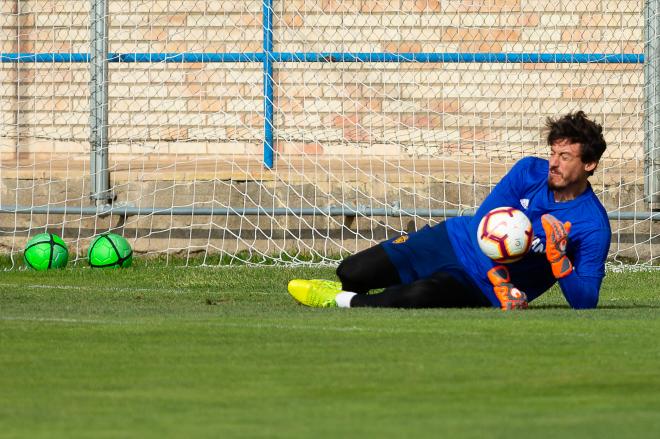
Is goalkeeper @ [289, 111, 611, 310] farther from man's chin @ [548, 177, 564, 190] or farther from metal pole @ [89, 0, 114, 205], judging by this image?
metal pole @ [89, 0, 114, 205]

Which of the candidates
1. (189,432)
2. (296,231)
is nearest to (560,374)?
(189,432)

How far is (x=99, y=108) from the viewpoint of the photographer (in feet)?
45.9

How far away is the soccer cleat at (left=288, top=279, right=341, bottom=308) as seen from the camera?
28.0 feet

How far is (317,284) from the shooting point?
28.3 feet

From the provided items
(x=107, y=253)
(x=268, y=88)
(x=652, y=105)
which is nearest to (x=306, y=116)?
(x=268, y=88)

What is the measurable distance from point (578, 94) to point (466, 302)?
383 inches

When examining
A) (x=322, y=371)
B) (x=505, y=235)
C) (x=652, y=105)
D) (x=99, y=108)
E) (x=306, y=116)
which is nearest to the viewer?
(x=322, y=371)

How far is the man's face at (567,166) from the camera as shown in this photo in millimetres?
7875

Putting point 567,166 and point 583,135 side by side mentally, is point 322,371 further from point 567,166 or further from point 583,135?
point 583,135

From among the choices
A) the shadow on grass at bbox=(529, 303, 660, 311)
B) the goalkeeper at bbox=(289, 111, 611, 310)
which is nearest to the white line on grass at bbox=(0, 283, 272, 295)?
the goalkeeper at bbox=(289, 111, 611, 310)

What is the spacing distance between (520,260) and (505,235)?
0.46 metres

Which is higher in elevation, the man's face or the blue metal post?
the blue metal post

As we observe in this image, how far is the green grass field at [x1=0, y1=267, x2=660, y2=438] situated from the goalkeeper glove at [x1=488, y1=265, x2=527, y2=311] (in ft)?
0.48

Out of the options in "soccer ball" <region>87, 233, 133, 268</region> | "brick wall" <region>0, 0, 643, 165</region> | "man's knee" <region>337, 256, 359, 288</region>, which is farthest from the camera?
"brick wall" <region>0, 0, 643, 165</region>
